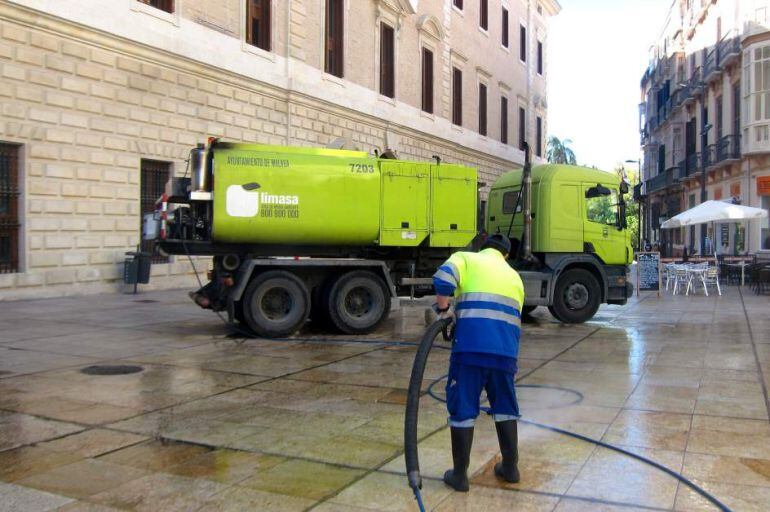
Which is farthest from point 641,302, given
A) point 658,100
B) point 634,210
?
point 634,210

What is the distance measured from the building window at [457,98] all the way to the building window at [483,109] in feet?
8.37

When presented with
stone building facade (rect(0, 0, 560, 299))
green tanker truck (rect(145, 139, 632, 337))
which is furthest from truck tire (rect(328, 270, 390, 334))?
stone building facade (rect(0, 0, 560, 299))

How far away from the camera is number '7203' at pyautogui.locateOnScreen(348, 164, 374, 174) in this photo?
10.5 m

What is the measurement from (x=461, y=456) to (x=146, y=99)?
14.5 meters

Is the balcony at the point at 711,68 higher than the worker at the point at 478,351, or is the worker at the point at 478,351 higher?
the balcony at the point at 711,68

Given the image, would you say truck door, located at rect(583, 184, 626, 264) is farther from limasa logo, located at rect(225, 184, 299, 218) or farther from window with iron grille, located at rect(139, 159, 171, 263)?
window with iron grille, located at rect(139, 159, 171, 263)

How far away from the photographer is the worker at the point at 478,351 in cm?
406

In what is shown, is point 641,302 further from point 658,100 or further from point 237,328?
point 658,100

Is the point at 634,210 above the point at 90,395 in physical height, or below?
above

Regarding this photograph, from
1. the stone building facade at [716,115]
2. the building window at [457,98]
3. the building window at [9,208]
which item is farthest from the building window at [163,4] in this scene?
the stone building facade at [716,115]

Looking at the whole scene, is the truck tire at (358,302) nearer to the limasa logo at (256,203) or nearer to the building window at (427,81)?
the limasa logo at (256,203)

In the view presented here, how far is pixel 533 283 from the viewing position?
11820mm

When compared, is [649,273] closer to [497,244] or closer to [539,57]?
[497,244]

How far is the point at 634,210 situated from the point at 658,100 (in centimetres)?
2258
